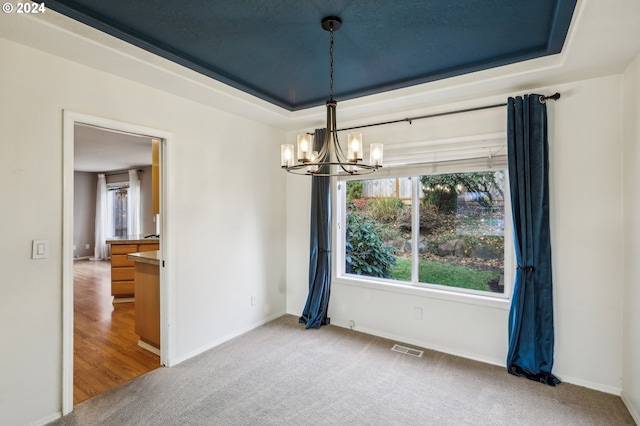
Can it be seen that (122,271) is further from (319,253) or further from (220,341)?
(319,253)

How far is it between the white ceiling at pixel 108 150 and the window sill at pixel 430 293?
322cm

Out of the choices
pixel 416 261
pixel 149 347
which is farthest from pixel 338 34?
pixel 149 347

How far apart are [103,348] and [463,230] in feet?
12.8


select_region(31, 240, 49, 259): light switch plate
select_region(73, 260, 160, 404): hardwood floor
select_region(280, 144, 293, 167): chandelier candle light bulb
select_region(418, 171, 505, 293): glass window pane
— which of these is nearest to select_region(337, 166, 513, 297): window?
select_region(418, 171, 505, 293): glass window pane

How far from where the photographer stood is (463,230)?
131 inches

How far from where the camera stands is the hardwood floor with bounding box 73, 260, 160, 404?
2705mm

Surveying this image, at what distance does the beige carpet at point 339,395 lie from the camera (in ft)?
7.30

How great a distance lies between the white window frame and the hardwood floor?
222 cm

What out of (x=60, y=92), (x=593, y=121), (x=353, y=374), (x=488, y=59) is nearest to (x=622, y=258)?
(x=593, y=121)

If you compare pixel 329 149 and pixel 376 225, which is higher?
pixel 329 149

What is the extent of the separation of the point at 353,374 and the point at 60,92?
3108 mm

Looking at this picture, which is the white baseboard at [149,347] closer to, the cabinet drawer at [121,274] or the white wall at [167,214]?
the white wall at [167,214]

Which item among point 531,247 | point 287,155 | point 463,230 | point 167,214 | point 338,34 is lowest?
point 531,247

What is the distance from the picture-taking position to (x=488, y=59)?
254cm
